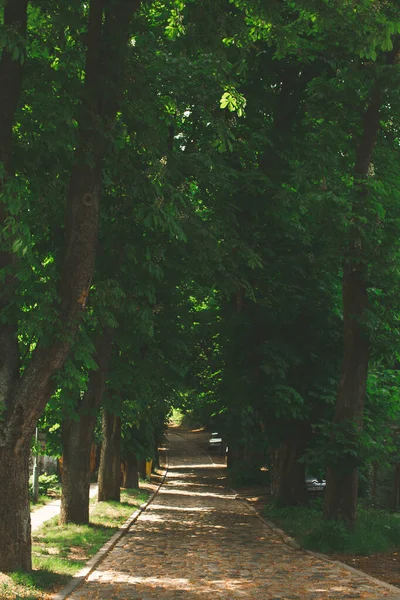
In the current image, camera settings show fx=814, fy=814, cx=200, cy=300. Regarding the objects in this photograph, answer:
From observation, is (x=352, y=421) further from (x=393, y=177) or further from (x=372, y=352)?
(x=393, y=177)

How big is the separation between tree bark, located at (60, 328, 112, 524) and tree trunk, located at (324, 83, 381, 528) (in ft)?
16.5

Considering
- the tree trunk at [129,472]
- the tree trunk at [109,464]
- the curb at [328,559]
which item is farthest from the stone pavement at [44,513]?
the curb at [328,559]

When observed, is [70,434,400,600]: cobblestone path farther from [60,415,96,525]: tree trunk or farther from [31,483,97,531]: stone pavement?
[31,483,97,531]: stone pavement

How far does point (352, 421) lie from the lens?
1612 cm

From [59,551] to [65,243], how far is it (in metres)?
5.78

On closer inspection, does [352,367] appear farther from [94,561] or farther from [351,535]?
[94,561]

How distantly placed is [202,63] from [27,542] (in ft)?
28.3

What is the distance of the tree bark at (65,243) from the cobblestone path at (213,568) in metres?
1.78

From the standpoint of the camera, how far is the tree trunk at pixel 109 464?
78.6ft

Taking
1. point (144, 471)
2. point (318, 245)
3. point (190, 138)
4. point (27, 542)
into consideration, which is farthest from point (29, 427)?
point (144, 471)

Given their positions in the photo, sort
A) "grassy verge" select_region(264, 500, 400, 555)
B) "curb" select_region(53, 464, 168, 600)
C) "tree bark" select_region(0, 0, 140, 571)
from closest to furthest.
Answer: "curb" select_region(53, 464, 168, 600) < "tree bark" select_region(0, 0, 140, 571) < "grassy verge" select_region(264, 500, 400, 555)

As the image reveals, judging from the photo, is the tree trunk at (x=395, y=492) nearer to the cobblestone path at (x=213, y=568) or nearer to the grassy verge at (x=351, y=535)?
the cobblestone path at (x=213, y=568)

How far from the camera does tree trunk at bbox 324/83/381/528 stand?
623 inches

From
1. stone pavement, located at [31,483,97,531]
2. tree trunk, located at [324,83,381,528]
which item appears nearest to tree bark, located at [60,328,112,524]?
stone pavement, located at [31,483,97,531]
